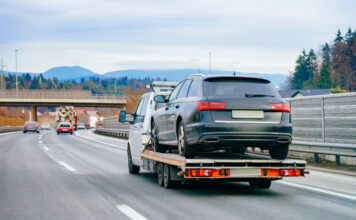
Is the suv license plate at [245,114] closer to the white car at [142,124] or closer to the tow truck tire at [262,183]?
the tow truck tire at [262,183]

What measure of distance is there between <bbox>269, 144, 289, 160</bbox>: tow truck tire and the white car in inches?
138

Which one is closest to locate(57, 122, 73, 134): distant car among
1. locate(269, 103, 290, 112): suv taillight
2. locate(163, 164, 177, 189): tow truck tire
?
locate(163, 164, 177, 189): tow truck tire

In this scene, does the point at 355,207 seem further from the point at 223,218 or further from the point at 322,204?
the point at 223,218

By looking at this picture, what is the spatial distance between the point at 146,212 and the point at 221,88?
2.68 metres

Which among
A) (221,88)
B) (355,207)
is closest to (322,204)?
(355,207)

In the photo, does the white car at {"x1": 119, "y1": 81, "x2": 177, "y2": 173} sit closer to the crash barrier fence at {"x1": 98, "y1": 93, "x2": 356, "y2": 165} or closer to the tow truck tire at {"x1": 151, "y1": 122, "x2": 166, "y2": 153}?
the tow truck tire at {"x1": 151, "y1": 122, "x2": 166, "y2": 153}

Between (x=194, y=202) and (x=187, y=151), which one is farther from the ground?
(x=187, y=151)

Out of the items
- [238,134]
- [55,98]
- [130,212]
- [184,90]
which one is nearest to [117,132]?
[184,90]

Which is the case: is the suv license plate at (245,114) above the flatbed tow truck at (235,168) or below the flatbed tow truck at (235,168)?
above

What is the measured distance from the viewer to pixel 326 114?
49.0ft

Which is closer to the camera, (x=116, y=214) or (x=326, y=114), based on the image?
(x=116, y=214)

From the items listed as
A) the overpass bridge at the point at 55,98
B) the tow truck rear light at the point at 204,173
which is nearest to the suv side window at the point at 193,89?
the tow truck rear light at the point at 204,173

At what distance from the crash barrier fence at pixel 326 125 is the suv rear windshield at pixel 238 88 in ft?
14.0

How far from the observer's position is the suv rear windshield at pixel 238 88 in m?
8.90
